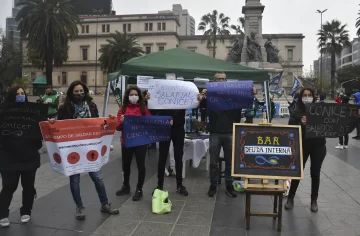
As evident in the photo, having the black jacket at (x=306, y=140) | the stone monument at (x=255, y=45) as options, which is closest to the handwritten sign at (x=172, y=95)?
the black jacket at (x=306, y=140)

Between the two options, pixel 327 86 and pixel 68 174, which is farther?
pixel 327 86

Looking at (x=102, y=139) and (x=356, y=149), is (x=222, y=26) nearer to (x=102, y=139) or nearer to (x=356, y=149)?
(x=356, y=149)

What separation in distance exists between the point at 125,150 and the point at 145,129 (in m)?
0.56

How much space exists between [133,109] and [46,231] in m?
2.19

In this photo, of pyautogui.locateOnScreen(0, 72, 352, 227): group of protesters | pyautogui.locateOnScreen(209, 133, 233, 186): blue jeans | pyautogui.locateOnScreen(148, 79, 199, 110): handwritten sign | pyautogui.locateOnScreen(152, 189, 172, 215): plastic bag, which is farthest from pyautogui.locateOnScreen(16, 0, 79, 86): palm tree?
pyautogui.locateOnScreen(152, 189, 172, 215): plastic bag

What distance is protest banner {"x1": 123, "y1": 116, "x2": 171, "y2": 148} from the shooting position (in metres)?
5.39

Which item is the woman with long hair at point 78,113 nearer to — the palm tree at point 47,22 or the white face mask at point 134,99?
the white face mask at point 134,99

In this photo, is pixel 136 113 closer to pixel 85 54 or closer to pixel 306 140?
pixel 306 140

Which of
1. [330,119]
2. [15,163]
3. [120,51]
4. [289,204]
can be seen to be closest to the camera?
[15,163]

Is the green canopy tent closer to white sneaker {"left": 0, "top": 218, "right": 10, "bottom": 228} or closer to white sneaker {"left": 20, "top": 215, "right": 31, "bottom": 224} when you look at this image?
white sneaker {"left": 20, "top": 215, "right": 31, "bottom": 224}

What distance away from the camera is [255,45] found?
1068 inches

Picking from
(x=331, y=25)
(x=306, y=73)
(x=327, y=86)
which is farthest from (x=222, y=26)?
(x=327, y=86)

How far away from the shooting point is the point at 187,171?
7.79 m

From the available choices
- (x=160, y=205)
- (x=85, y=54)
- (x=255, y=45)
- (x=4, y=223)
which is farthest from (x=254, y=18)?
(x=85, y=54)
